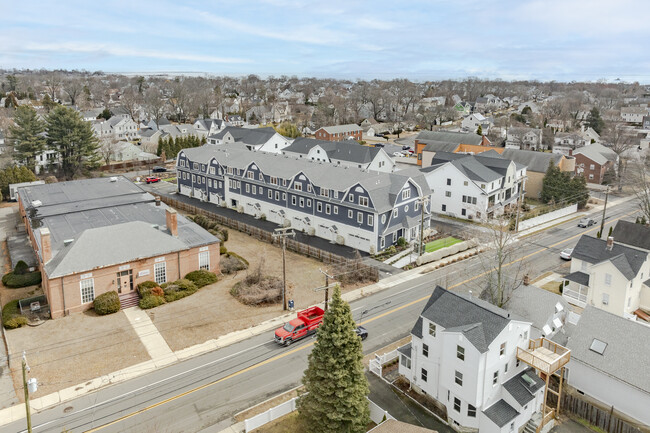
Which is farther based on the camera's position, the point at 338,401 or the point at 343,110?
the point at 343,110

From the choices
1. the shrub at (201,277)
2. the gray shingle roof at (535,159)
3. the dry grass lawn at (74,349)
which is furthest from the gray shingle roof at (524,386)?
the gray shingle roof at (535,159)

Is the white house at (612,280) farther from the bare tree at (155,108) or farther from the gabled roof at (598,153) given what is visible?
the bare tree at (155,108)

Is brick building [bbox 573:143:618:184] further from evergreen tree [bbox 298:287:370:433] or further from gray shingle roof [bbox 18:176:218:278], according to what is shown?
evergreen tree [bbox 298:287:370:433]

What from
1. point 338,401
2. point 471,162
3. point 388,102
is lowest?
point 338,401

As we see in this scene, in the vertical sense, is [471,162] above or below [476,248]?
above

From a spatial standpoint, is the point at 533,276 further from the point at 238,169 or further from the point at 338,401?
the point at 238,169

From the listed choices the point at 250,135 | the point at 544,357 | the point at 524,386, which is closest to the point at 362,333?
the point at 524,386

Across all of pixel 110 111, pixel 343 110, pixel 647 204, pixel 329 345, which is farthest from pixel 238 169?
pixel 110 111
